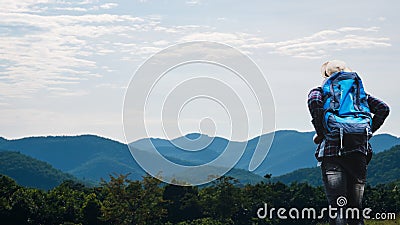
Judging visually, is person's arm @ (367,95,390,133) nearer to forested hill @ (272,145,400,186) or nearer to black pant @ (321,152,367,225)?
black pant @ (321,152,367,225)

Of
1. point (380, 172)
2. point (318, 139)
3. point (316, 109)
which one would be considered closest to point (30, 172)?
point (380, 172)

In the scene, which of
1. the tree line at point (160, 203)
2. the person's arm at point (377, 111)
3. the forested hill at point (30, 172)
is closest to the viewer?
the person's arm at point (377, 111)

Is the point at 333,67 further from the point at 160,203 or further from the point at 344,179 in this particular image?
the point at 160,203

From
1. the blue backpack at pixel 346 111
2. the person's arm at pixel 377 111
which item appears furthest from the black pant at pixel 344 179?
the person's arm at pixel 377 111

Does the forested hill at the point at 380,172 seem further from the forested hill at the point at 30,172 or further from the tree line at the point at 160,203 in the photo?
the forested hill at the point at 30,172

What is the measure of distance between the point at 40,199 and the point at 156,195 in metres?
3.23

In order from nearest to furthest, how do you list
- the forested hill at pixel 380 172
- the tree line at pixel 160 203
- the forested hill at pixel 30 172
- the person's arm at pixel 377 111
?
the person's arm at pixel 377 111
the tree line at pixel 160 203
the forested hill at pixel 380 172
the forested hill at pixel 30 172

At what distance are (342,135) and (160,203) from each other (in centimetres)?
1184

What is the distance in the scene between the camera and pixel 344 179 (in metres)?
4.71

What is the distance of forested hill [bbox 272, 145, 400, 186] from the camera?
55.4m

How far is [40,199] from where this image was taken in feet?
47.8

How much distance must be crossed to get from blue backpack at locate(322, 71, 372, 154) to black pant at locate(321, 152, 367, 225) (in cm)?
12

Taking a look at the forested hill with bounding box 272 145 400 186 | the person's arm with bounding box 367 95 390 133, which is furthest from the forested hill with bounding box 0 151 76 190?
the person's arm with bounding box 367 95 390 133

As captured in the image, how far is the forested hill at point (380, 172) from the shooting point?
55438 millimetres
